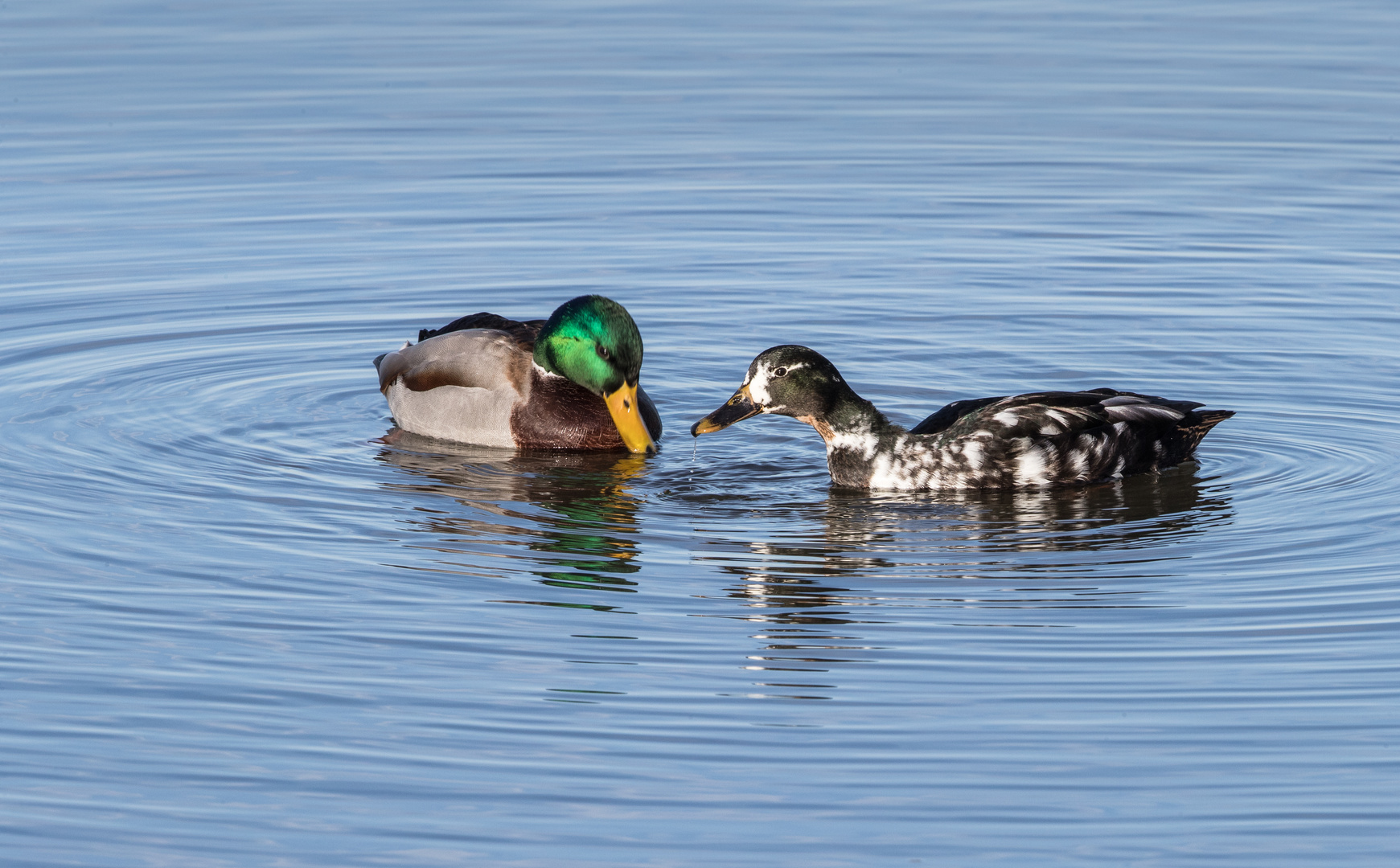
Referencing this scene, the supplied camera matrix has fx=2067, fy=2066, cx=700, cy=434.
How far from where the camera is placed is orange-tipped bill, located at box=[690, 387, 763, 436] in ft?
34.4

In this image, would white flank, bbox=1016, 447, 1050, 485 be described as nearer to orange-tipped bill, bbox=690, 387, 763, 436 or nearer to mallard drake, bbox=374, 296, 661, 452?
orange-tipped bill, bbox=690, 387, 763, 436

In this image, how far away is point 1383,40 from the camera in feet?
A: 70.8

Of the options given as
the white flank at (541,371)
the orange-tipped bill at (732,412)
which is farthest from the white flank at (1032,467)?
the white flank at (541,371)

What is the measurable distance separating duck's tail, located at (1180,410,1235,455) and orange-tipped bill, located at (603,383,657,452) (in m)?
2.89

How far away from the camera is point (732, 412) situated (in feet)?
34.5

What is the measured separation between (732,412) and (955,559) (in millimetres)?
1771

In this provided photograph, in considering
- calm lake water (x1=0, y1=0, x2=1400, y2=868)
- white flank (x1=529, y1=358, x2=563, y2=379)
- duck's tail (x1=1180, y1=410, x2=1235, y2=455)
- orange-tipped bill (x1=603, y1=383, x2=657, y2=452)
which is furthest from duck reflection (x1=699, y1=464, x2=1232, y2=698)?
white flank (x1=529, y1=358, x2=563, y2=379)

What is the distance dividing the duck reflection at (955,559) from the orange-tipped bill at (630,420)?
1.42m

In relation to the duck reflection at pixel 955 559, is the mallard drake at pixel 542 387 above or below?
above

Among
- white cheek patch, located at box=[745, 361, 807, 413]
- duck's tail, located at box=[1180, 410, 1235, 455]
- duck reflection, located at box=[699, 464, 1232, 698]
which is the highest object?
white cheek patch, located at box=[745, 361, 807, 413]

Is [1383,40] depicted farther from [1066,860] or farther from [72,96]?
[1066,860]

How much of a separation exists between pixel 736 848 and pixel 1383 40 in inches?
696

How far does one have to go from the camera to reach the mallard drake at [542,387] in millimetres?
11555

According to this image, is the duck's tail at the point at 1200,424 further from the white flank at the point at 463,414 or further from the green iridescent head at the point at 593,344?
the white flank at the point at 463,414
